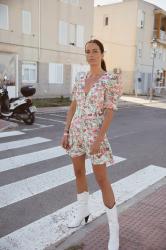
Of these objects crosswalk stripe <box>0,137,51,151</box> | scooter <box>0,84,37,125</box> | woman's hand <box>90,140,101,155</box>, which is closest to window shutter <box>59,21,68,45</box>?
scooter <box>0,84,37,125</box>

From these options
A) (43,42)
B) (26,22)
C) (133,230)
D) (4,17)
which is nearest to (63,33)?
(43,42)

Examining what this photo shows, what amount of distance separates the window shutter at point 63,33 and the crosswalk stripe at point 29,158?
16469mm

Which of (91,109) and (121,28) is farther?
(121,28)

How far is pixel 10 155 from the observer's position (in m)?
7.21

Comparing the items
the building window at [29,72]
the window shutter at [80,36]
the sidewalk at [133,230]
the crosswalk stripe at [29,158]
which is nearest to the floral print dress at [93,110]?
the sidewalk at [133,230]

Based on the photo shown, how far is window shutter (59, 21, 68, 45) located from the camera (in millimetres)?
22981

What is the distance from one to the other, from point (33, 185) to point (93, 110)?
260 cm

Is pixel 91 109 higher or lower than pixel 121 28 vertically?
lower

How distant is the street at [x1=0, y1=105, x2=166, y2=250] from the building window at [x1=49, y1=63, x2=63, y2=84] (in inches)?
472

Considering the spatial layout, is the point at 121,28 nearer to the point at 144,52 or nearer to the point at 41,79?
the point at 144,52

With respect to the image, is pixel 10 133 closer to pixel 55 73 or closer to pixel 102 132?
pixel 102 132

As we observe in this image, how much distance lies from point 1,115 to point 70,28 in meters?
13.6

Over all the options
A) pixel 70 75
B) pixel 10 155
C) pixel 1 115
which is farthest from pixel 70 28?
pixel 10 155

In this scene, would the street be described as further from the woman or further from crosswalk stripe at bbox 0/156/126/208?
the woman
